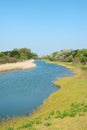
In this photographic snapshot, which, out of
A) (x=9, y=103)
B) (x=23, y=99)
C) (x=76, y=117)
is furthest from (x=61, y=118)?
(x=23, y=99)

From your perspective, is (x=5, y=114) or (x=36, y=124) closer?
(x=36, y=124)

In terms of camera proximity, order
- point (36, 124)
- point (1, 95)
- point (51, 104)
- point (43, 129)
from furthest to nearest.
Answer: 1. point (1, 95)
2. point (51, 104)
3. point (36, 124)
4. point (43, 129)

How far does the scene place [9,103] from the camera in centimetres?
3188

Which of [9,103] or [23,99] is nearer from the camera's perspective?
[9,103]

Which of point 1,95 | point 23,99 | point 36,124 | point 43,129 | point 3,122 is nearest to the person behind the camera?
point 43,129

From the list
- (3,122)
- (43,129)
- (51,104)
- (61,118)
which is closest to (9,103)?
(51,104)

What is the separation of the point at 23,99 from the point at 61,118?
15.3 meters

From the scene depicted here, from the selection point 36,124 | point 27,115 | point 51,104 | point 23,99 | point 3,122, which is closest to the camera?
point 36,124

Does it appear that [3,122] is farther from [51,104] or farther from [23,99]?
[23,99]

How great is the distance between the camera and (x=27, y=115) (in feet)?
84.4

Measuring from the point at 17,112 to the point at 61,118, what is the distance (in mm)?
8191

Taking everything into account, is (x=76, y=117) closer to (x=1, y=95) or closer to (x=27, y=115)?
(x=27, y=115)

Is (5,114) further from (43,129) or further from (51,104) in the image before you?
(43,129)

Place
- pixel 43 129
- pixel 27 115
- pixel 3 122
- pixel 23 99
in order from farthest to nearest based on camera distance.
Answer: pixel 23 99, pixel 27 115, pixel 3 122, pixel 43 129
